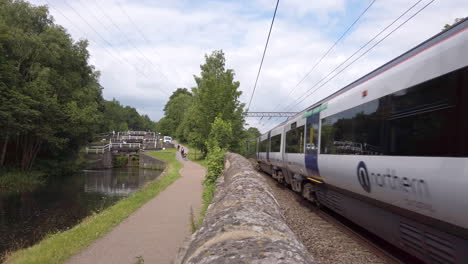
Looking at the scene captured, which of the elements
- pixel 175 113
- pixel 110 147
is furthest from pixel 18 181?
pixel 175 113

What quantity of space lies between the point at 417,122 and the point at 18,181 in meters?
28.5

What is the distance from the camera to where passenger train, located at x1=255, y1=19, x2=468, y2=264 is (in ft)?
11.4

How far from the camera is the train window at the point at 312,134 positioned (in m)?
8.75

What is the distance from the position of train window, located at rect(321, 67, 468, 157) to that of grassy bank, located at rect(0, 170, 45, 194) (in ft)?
83.0

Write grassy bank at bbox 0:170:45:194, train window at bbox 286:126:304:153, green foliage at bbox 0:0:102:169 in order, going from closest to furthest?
1. train window at bbox 286:126:304:153
2. grassy bank at bbox 0:170:45:194
3. green foliage at bbox 0:0:102:169

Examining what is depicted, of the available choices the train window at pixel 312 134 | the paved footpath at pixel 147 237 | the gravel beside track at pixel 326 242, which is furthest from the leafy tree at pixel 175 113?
the gravel beside track at pixel 326 242

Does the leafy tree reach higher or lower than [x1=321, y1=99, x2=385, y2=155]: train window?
higher

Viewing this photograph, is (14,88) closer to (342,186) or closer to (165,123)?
(342,186)

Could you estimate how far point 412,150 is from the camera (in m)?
4.18

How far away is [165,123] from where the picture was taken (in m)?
103

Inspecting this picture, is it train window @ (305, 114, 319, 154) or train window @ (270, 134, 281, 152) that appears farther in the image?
train window @ (270, 134, 281, 152)

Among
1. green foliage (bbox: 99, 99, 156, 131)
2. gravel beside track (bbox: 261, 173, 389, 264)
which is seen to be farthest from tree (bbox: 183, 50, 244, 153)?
green foliage (bbox: 99, 99, 156, 131)

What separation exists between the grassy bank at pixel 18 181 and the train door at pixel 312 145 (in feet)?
74.3

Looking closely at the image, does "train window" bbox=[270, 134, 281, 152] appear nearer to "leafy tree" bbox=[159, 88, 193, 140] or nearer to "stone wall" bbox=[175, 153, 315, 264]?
"stone wall" bbox=[175, 153, 315, 264]
